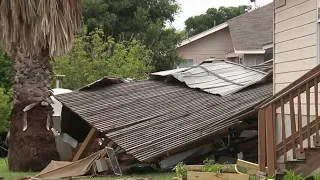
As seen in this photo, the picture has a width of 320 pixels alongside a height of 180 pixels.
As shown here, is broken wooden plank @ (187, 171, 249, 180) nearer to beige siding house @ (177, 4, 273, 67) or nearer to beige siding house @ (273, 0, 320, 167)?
beige siding house @ (273, 0, 320, 167)

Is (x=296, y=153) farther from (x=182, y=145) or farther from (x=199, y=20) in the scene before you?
(x=199, y=20)

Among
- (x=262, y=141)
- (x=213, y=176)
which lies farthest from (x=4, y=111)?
(x=262, y=141)

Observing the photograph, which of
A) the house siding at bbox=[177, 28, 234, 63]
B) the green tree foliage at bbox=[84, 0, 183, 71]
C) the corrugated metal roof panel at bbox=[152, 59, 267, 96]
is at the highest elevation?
the green tree foliage at bbox=[84, 0, 183, 71]

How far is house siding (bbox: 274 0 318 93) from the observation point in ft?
34.7

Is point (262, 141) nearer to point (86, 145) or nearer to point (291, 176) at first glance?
point (291, 176)

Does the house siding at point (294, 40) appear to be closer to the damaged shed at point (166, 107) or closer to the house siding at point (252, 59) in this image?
the damaged shed at point (166, 107)

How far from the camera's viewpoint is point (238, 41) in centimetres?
2589

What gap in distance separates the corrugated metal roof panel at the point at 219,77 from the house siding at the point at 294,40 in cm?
258

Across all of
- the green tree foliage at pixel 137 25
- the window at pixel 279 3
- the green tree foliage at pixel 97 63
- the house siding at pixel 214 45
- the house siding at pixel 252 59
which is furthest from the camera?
the house siding at pixel 214 45

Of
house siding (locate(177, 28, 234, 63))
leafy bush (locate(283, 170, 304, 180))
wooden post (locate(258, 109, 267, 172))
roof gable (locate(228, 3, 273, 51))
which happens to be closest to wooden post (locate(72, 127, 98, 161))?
wooden post (locate(258, 109, 267, 172))

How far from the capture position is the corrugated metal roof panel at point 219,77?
48.7 ft

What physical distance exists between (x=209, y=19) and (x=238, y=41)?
3042cm

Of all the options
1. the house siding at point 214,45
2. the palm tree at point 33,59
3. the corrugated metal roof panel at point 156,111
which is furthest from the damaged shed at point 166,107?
the house siding at point 214,45

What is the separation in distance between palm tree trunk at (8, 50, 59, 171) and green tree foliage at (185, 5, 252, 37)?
1603 inches
